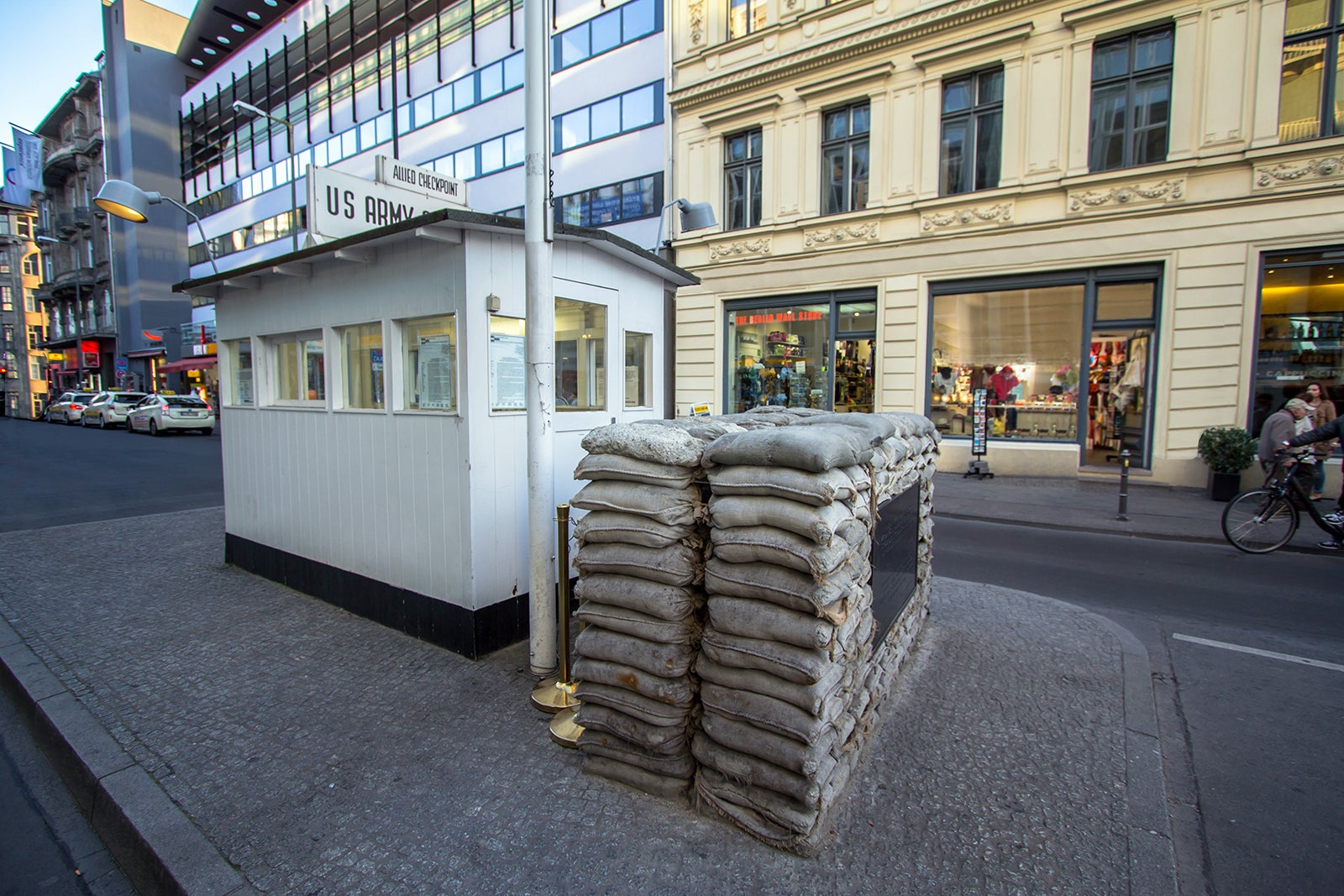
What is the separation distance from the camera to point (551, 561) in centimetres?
382

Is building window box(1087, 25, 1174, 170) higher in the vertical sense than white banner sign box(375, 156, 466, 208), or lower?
higher

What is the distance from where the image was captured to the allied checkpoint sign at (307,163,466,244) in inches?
181

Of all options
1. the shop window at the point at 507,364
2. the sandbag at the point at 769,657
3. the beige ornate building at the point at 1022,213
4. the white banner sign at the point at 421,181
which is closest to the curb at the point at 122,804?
the sandbag at the point at 769,657

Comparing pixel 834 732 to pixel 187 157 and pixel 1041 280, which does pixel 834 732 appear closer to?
pixel 1041 280

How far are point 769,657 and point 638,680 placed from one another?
0.65 meters

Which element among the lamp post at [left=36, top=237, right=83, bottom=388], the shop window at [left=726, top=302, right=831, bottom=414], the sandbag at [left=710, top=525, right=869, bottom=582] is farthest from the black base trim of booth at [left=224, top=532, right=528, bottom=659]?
the lamp post at [left=36, top=237, right=83, bottom=388]

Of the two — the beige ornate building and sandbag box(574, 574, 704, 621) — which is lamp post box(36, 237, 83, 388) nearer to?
the beige ornate building

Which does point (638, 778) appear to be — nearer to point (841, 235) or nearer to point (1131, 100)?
point (841, 235)

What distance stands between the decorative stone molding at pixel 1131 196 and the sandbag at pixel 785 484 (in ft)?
42.4

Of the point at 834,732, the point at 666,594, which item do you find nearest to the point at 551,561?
the point at 666,594

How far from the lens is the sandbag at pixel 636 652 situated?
2752mm

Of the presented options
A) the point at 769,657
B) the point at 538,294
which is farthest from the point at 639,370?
the point at 769,657

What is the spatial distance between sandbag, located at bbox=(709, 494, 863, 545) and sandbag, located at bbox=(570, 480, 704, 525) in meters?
0.12

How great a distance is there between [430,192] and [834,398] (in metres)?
12.0
